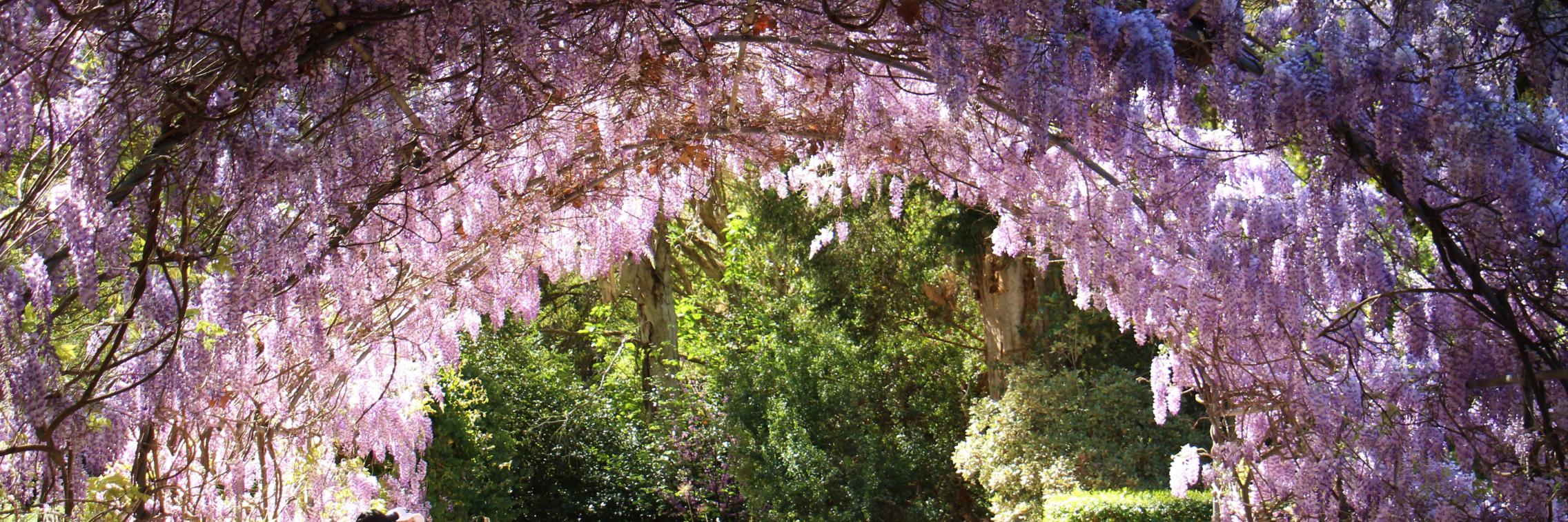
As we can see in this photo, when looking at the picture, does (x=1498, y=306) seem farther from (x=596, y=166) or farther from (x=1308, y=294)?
(x=596, y=166)

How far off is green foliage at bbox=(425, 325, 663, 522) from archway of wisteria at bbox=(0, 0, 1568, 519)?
3.95 metres

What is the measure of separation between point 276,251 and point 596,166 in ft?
4.91

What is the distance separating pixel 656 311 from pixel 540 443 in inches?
55.0

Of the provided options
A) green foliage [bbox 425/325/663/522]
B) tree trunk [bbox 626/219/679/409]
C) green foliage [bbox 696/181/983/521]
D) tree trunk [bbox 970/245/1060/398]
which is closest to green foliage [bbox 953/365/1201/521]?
tree trunk [bbox 970/245/1060/398]

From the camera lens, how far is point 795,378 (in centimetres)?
795

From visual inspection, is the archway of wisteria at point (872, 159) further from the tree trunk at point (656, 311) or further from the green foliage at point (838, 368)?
the tree trunk at point (656, 311)

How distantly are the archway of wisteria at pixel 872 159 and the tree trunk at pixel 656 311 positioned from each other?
575cm

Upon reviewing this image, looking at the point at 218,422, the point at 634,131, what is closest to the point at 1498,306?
the point at 634,131

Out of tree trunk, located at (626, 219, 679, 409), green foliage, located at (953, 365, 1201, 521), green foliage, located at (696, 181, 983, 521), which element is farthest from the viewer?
tree trunk, located at (626, 219, 679, 409)

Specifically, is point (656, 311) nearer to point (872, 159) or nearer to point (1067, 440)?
point (1067, 440)

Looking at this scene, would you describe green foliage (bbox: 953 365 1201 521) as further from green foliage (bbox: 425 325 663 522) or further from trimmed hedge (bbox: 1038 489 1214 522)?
green foliage (bbox: 425 325 663 522)

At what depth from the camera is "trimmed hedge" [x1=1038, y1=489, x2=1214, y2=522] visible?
5.75 m

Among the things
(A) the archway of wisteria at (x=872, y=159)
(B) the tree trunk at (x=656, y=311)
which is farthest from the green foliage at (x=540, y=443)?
(A) the archway of wisteria at (x=872, y=159)

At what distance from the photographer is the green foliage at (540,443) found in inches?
311
